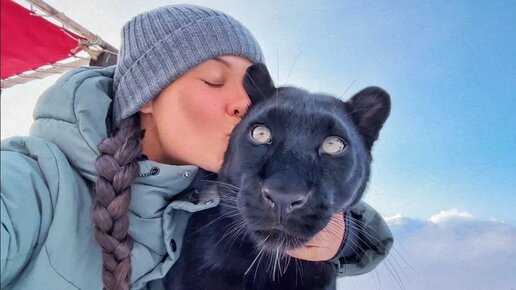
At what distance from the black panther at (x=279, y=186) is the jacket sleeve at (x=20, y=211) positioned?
0.80 feet

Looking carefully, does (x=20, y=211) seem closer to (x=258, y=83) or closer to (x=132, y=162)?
(x=132, y=162)

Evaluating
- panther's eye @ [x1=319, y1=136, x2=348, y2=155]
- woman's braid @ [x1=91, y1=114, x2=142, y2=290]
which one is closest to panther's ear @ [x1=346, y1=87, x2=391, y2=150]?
panther's eye @ [x1=319, y1=136, x2=348, y2=155]

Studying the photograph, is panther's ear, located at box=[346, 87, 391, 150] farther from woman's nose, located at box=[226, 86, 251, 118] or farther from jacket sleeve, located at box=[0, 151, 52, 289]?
jacket sleeve, located at box=[0, 151, 52, 289]

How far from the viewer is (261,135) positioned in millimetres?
665

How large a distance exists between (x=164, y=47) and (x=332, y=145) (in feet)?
1.38

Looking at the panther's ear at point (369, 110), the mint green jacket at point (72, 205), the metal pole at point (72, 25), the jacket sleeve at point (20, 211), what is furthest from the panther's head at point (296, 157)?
the metal pole at point (72, 25)

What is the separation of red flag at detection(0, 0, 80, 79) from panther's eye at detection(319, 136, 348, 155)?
438 mm

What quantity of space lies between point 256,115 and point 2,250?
39 cm

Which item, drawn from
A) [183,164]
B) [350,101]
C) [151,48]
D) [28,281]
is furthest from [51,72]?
[350,101]

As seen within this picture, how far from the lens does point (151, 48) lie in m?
0.88

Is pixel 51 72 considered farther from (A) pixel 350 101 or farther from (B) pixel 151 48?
(A) pixel 350 101

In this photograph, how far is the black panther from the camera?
58 centimetres

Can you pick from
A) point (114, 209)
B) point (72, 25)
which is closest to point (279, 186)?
point (114, 209)

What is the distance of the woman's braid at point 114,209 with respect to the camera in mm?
644
